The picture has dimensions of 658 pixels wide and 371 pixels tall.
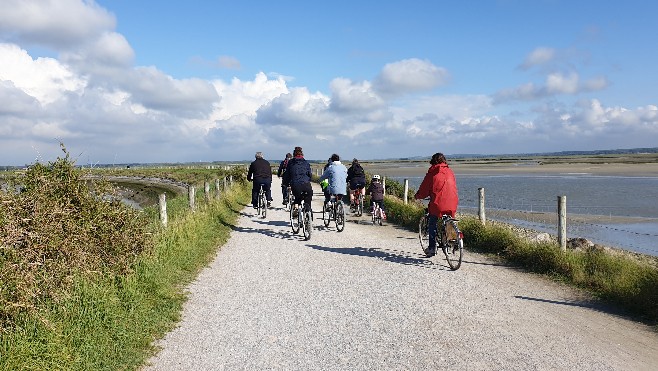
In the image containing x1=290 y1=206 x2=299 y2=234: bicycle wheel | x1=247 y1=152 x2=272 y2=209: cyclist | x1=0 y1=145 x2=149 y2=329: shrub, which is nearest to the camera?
x1=0 y1=145 x2=149 y2=329: shrub

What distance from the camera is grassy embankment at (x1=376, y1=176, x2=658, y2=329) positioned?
6.49 m

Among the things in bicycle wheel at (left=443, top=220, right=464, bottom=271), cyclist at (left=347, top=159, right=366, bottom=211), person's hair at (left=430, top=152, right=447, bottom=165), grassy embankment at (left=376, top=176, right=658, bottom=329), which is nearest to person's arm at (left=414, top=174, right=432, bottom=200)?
person's hair at (left=430, top=152, right=447, bottom=165)

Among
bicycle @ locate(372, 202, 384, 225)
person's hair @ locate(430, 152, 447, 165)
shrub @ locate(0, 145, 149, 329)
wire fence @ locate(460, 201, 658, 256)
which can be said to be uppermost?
person's hair @ locate(430, 152, 447, 165)

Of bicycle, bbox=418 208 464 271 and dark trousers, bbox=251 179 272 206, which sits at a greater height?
dark trousers, bbox=251 179 272 206

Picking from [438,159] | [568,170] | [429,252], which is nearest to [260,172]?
[429,252]

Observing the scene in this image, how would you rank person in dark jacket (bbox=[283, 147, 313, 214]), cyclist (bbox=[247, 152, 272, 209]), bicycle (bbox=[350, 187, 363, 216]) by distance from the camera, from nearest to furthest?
person in dark jacket (bbox=[283, 147, 313, 214])
cyclist (bbox=[247, 152, 272, 209])
bicycle (bbox=[350, 187, 363, 216])

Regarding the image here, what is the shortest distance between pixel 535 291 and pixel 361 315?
3.07 m

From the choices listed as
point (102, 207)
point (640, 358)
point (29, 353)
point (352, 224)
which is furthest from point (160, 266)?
point (352, 224)

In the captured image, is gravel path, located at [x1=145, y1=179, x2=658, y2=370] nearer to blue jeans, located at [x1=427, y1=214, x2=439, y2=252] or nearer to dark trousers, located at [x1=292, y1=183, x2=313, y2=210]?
blue jeans, located at [x1=427, y1=214, x2=439, y2=252]

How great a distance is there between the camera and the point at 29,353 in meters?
4.10

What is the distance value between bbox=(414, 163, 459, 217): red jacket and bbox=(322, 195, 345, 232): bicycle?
4.58 metres

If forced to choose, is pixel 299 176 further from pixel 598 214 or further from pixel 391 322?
pixel 598 214

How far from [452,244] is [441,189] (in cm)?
109

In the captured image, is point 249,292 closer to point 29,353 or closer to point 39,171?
point 29,353
